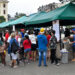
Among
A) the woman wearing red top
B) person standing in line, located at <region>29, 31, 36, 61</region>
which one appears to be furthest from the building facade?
the woman wearing red top

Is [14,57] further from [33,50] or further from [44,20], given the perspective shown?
[44,20]

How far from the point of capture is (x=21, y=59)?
11094 mm

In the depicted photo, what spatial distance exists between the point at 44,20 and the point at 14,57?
11.3 feet

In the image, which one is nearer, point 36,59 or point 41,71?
point 41,71

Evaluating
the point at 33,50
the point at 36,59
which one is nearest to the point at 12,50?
the point at 33,50

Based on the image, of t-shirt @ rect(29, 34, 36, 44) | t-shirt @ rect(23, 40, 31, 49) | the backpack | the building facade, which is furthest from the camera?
the building facade

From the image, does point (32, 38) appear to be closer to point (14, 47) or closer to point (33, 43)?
point (33, 43)

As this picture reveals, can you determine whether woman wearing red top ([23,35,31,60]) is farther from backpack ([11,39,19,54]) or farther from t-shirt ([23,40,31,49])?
backpack ([11,39,19,54])

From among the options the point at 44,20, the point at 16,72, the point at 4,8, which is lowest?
the point at 16,72

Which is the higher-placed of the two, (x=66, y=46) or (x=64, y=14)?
(x=64, y=14)

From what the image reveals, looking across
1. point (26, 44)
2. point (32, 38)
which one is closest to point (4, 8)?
point (32, 38)

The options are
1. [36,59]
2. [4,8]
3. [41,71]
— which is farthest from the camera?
[4,8]

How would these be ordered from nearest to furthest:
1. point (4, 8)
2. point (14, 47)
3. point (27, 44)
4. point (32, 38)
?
point (14, 47), point (27, 44), point (32, 38), point (4, 8)

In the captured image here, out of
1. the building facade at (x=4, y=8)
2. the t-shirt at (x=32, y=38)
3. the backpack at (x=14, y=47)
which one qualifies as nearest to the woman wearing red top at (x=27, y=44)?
the t-shirt at (x=32, y=38)
